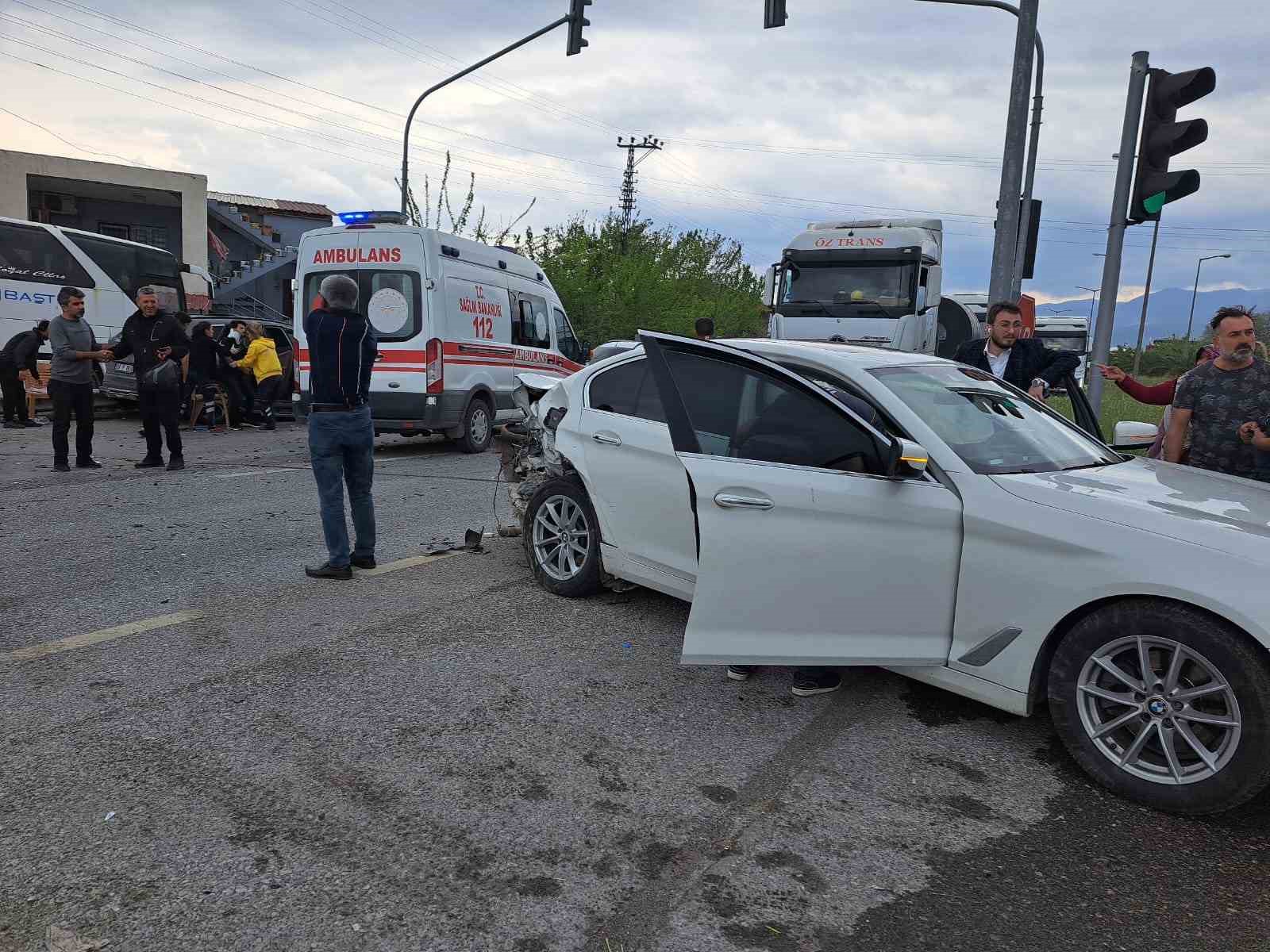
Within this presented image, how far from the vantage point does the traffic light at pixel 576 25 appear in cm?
1420

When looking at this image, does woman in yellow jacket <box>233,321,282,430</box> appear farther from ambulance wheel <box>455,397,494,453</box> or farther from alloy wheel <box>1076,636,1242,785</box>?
alloy wheel <box>1076,636,1242,785</box>

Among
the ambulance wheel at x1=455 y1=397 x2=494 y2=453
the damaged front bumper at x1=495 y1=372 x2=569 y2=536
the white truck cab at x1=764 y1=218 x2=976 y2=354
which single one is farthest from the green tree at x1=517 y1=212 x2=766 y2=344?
the damaged front bumper at x1=495 y1=372 x2=569 y2=536

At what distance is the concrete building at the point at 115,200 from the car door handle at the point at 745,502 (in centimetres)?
2645

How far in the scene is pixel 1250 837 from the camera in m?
3.07

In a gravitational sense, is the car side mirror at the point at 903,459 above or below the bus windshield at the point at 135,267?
below

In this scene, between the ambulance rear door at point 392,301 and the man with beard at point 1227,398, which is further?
the ambulance rear door at point 392,301

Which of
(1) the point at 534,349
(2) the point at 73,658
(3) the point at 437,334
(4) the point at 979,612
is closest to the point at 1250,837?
(4) the point at 979,612

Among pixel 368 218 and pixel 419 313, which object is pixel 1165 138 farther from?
pixel 368 218

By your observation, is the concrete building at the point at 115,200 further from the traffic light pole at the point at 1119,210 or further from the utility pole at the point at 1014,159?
the traffic light pole at the point at 1119,210

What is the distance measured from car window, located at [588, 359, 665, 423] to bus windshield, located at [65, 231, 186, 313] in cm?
1472

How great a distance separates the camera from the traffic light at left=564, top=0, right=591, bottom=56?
46.6ft

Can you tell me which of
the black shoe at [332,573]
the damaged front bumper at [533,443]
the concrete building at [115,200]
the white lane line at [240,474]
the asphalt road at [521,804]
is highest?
the concrete building at [115,200]

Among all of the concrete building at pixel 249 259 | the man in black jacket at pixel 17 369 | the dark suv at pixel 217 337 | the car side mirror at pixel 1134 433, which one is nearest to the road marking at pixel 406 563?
the car side mirror at pixel 1134 433

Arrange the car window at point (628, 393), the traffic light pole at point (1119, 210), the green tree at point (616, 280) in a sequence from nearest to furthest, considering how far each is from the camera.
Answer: the car window at point (628, 393), the traffic light pole at point (1119, 210), the green tree at point (616, 280)
